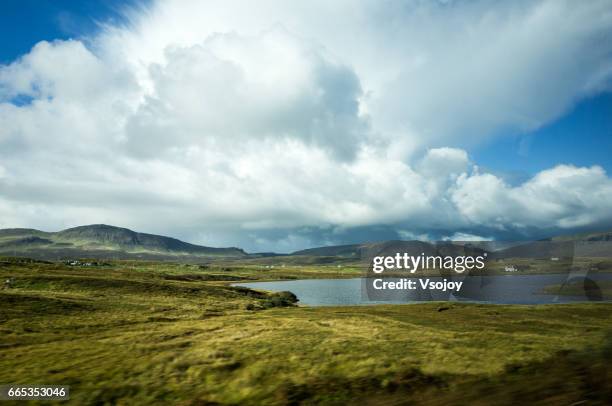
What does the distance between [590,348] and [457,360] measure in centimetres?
909

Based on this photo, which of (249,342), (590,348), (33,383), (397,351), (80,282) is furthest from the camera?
(80,282)

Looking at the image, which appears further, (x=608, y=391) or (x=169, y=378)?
(x=169, y=378)

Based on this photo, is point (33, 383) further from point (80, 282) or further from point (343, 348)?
point (80, 282)

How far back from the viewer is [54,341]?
33.7 meters

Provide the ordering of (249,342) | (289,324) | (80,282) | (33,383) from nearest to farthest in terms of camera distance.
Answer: (33,383) < (249,342) < (289,324) < (80,282)

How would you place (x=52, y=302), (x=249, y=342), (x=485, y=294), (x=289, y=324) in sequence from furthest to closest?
(x=485, y=294), (x=52, y=302), (x=289, y=324), (x=249, y=342)

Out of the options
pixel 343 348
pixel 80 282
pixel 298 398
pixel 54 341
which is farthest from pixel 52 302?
pixel 298 398

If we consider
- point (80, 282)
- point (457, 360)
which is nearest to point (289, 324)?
point (457, 360)

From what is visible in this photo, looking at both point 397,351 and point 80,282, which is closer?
point 397,351

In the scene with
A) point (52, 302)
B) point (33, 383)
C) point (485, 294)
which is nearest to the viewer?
point (33, 383)

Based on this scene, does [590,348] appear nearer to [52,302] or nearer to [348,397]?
[348,397]

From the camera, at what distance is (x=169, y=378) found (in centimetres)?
2278

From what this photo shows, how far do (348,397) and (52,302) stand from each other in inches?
1951

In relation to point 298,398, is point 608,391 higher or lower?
higher
